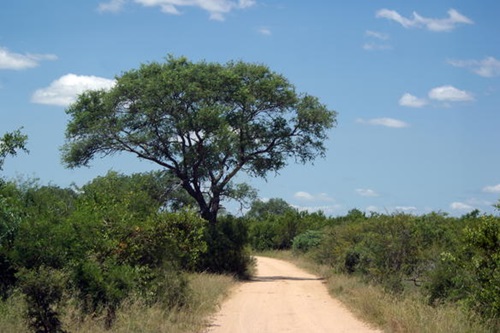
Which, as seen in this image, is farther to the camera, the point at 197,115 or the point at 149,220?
the point at 197,115

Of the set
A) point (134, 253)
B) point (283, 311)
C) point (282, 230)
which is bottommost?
point (283, 311)

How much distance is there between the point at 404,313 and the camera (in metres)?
15.9

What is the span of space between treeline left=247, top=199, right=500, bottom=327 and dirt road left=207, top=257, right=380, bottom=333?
227 cm

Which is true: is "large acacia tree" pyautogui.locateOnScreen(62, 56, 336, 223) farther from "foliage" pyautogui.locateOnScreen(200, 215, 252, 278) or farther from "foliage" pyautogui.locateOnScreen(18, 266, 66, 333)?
"foliage" pyautogui.locateOnScreen(18, 266, 66, 333)

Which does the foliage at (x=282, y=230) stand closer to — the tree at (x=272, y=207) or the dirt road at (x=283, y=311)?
the dirt road at (x=283, y=311)

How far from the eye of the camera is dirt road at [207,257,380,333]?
16.6 meters

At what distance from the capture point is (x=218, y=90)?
119 feet

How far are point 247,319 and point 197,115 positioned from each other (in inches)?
726

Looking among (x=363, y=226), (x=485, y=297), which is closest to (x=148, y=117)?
(x=363, y=226)

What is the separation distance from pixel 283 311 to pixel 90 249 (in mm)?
8237

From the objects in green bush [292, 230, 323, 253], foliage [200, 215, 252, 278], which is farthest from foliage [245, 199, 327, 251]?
foliage [200, 215, 252, 278]

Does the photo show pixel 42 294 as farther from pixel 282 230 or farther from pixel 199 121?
pixel 282 230

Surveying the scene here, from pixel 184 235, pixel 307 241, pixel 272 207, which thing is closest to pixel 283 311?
pixel 184 235

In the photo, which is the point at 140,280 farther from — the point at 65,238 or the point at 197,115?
the point at 197,115
